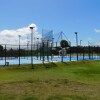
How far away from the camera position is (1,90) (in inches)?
612

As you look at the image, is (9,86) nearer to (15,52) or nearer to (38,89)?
(38,89)

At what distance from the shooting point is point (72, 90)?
15.7m

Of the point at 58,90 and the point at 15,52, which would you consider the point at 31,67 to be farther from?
the point at 15,52

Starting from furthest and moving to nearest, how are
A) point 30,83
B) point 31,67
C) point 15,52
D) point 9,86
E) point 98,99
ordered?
1. point 15,52
2. point 31,67
3. point 30,83
4. point 9,86
5. point 98,99

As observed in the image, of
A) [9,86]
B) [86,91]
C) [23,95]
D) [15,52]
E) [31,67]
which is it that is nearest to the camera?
[23,95]

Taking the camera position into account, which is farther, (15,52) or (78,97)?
(15,52)

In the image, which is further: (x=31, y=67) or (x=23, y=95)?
(x=31, y=67)

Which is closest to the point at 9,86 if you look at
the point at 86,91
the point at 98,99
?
the point at 86,91

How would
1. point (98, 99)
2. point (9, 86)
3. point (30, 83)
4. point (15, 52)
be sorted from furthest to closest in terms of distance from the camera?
point (15, 52), point (30, 83), point (9, 86), point (98, 99)

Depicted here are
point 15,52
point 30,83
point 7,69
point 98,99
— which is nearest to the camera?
point 98,99

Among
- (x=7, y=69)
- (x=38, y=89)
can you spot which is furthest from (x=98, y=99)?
(x=7, y=69)

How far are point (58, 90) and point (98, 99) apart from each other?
2.94 m

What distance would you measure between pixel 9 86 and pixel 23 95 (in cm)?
308

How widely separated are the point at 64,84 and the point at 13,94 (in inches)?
167
